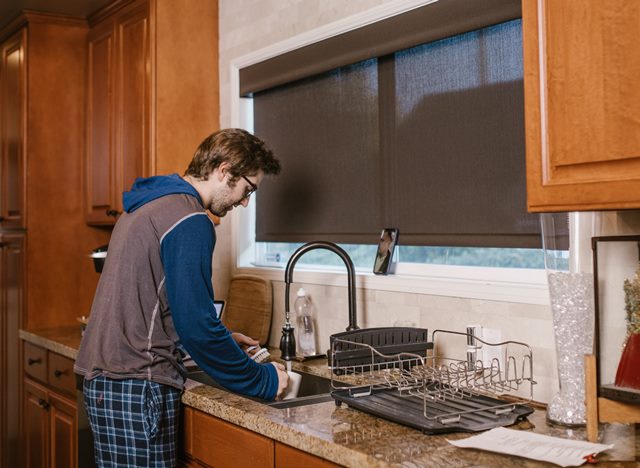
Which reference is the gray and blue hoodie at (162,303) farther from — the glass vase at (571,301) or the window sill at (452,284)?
the glass vase at (571,301)

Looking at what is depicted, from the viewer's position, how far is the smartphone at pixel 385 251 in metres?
2.60

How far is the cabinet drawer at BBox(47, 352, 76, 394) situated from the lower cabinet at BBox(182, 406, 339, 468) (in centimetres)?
102

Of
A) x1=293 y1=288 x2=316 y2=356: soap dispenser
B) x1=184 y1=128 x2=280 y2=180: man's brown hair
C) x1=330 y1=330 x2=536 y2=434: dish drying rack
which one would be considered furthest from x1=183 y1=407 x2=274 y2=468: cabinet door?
x1=184 y1=128 x2=280 y2=180: man's brown hair

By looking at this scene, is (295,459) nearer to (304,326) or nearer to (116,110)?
(304,326)

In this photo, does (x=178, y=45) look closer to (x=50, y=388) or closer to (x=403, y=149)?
(x=403, y=149)

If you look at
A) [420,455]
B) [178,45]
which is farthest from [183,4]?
[420,455]

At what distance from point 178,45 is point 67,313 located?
158cm

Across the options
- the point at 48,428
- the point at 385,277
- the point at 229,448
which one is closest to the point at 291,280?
the point at 385,277

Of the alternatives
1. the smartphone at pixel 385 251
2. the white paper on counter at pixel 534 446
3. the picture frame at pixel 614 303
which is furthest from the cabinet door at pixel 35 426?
the picture frame at pixel 614 303

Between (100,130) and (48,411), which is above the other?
(100,130)

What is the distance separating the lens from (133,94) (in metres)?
3.50

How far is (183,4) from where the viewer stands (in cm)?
339

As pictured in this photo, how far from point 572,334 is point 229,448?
3.17 ft

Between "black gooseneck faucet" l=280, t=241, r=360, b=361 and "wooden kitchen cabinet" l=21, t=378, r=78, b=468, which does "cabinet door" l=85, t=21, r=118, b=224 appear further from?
"black gooseneck faucet" l=280, t=241, r=360, b=361
